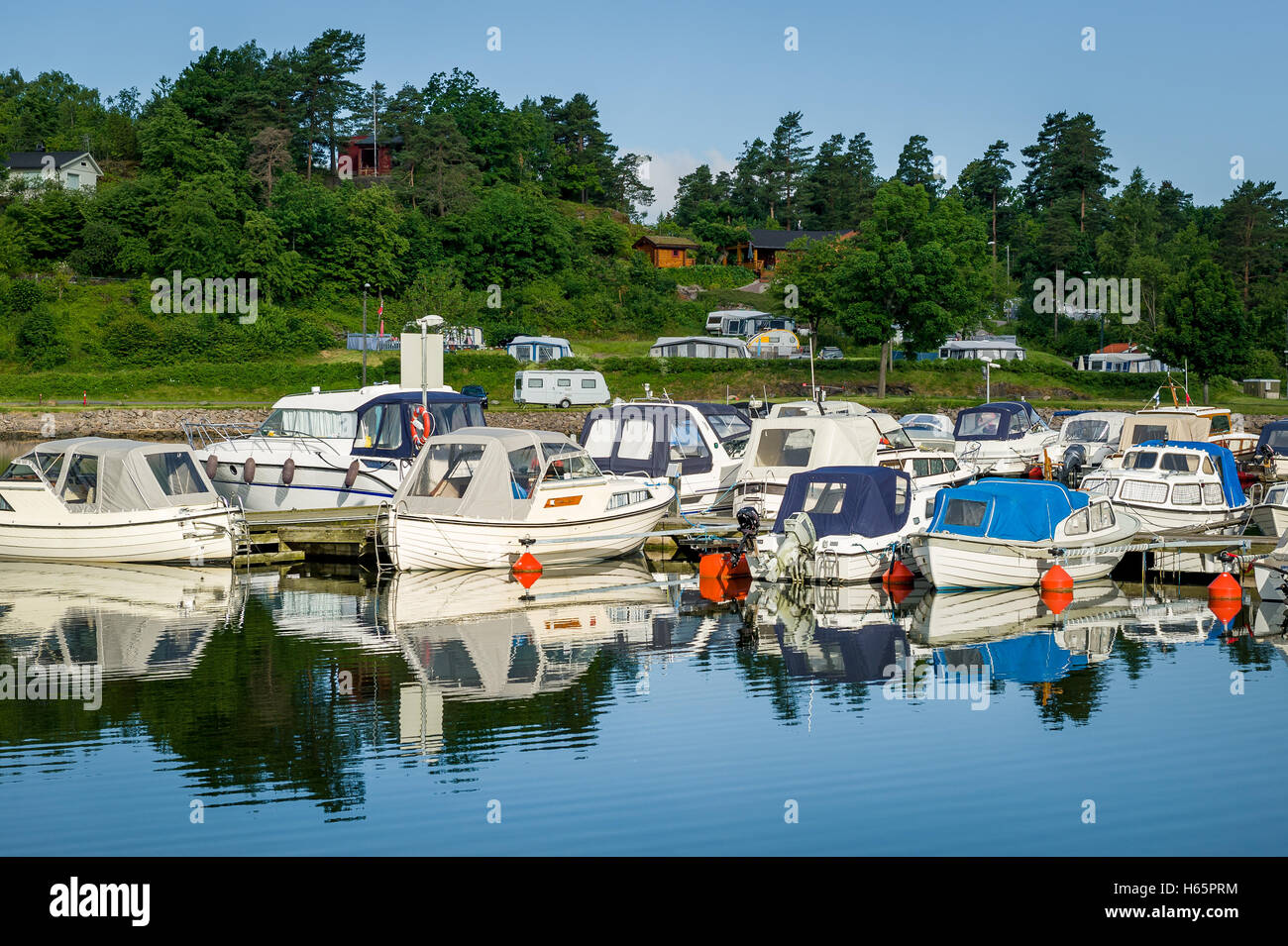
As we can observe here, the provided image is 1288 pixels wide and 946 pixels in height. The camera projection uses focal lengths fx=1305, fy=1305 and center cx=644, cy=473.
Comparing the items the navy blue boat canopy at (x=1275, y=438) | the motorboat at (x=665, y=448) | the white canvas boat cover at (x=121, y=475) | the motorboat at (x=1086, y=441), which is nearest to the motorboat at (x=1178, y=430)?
the navy blue boat canopy at (x=1275, y=438)

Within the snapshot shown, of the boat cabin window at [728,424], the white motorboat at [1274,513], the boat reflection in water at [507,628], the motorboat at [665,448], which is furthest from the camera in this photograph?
the boat cabin window at [728,424]

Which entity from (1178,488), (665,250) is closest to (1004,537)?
(1178,488)

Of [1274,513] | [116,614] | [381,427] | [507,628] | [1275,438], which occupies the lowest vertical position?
[507,628]

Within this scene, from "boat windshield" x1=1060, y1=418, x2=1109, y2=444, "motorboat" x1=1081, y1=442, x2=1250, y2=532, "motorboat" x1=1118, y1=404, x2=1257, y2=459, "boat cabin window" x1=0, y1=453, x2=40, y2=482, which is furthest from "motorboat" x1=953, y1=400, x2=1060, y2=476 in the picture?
"boat cabin window" x1=0, y1=453, x2=40, y2=482

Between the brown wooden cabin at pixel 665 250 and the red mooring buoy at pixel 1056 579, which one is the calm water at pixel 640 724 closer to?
the red mooring buoy at pixel 1056 579

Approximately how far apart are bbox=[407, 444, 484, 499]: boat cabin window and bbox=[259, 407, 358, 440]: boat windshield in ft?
22.6

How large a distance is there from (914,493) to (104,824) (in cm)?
1661

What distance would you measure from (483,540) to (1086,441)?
76.7ft

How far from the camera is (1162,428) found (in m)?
35.9

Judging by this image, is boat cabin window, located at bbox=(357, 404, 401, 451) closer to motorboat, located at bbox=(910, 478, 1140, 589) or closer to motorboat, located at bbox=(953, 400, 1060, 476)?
motorboat, located at bbox=(910, 478, 1140, 589)

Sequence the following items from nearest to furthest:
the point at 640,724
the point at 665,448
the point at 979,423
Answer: the point at 640,724
the point at 665,448
the point at 979,423

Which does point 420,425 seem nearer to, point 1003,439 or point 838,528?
point 838,528

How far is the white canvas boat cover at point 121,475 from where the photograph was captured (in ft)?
82.2

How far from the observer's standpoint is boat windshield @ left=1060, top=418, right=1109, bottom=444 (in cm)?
4031
